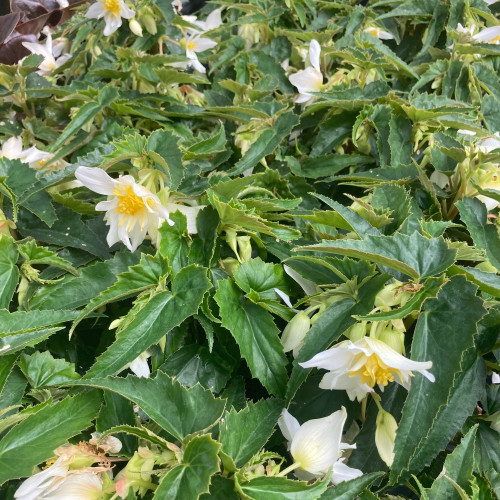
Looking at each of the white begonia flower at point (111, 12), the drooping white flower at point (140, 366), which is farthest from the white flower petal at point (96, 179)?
the white begonia flower at point (111, 12)

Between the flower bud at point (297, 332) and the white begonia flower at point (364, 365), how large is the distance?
2.0 inches

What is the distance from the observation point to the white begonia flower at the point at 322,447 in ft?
1.63

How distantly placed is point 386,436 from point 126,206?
1.25 ft

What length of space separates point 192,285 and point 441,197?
38cm

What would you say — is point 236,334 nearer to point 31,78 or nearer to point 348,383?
point 348,383

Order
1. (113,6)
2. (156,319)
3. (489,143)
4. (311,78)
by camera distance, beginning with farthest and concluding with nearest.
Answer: (113,6)
(311,78)
(489,143)
(156,319)

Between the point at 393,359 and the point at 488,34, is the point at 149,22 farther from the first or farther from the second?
Result: the point at 393,359

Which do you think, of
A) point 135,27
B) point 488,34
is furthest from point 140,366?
point 488,34

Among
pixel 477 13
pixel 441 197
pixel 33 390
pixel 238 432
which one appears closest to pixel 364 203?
pixel 441 197

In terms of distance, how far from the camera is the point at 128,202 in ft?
2.05

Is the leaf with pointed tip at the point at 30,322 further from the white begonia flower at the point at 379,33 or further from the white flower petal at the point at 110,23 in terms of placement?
the white begonia flower at the point at 379,33

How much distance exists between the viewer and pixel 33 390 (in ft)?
1.76

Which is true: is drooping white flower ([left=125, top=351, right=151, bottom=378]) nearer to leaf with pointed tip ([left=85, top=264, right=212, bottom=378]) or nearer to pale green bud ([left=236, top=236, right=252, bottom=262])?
leaf with pointed tip ([left=85, top=264, right=212, bottom=378])

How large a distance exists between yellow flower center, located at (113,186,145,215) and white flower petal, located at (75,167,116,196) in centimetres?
1
